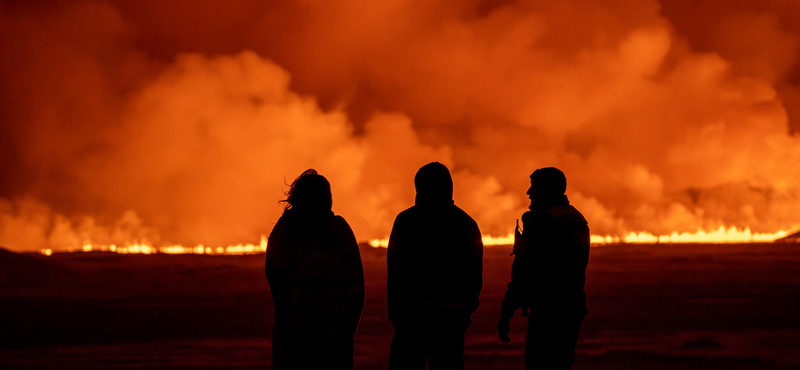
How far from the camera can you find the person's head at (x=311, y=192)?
418 centimetres

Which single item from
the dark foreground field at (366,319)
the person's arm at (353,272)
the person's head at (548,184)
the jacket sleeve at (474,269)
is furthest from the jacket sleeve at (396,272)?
the dark foreground field at (366,319)

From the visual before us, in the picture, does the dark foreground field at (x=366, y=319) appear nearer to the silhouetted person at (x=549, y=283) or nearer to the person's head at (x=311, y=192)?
the silhouetted person at (x=549, y=283)

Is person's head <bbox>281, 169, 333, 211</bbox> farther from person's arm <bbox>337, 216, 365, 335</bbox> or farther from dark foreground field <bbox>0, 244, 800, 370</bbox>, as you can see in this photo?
dark foreground field <bbox>0, 244, 800, 370</bbox>

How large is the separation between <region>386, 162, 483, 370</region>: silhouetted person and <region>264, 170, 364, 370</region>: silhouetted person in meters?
0.29

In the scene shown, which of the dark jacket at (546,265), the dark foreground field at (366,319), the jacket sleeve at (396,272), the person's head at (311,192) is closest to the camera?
the person's head at (311,192)

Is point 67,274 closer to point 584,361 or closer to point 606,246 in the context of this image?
point 584,361

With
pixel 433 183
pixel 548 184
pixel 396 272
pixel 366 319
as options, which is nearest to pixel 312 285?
pixel 396 272

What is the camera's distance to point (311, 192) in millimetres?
4180

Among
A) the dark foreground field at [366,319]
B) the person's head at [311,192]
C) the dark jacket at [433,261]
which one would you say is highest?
the person's head at [311,192]

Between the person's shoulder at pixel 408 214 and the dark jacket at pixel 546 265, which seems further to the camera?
the dark jacket at pixel 546 265

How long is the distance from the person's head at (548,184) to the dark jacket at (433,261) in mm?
845

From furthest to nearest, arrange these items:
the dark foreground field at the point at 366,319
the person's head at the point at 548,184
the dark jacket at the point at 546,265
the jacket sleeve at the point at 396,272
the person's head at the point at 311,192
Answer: the dark foreground field at the point at 366,319 → the person's head at the point at 548,184 → the dark jacket at the point at 546,265 → the jacket sleeve at the point at 396,272 → the person's head at the point at 311,192

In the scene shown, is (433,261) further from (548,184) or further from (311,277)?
(548,184)

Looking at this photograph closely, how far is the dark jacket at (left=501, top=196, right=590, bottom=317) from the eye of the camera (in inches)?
193
